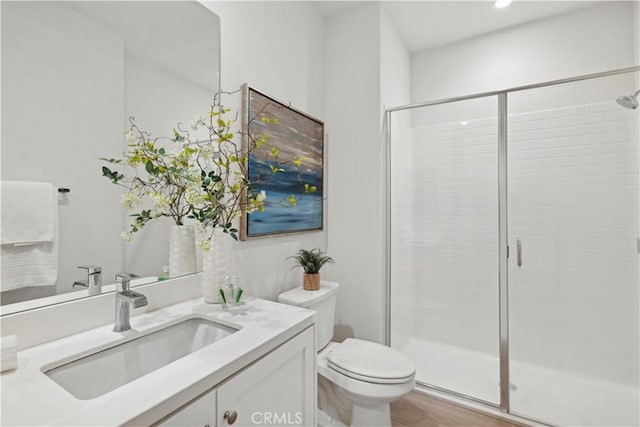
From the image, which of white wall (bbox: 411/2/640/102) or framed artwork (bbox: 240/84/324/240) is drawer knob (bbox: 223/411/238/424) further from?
white wall (bbox: 411/2/640/102)

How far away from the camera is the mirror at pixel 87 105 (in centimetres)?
85

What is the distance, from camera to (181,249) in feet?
4.11

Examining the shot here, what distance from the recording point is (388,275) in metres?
2.20

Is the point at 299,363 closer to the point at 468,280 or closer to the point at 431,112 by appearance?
the point at 468,280

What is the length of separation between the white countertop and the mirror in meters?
0.17

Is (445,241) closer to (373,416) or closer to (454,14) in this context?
(373,416)

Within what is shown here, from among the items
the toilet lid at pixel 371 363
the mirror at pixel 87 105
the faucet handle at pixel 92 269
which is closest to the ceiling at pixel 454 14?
the mirror at pixel 87 105

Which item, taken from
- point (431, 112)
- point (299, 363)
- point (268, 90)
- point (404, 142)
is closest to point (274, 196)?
point (268, 90)

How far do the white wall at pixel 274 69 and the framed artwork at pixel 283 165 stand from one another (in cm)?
7

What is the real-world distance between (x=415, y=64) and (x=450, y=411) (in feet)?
8.76

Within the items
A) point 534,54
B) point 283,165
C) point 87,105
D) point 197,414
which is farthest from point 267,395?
point 534,54

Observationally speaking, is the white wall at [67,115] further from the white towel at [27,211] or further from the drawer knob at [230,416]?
the drawer knob at [230,416]

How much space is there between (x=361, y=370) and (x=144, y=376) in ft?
3.50

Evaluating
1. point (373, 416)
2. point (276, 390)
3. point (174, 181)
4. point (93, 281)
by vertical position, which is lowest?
point (373, 416)
